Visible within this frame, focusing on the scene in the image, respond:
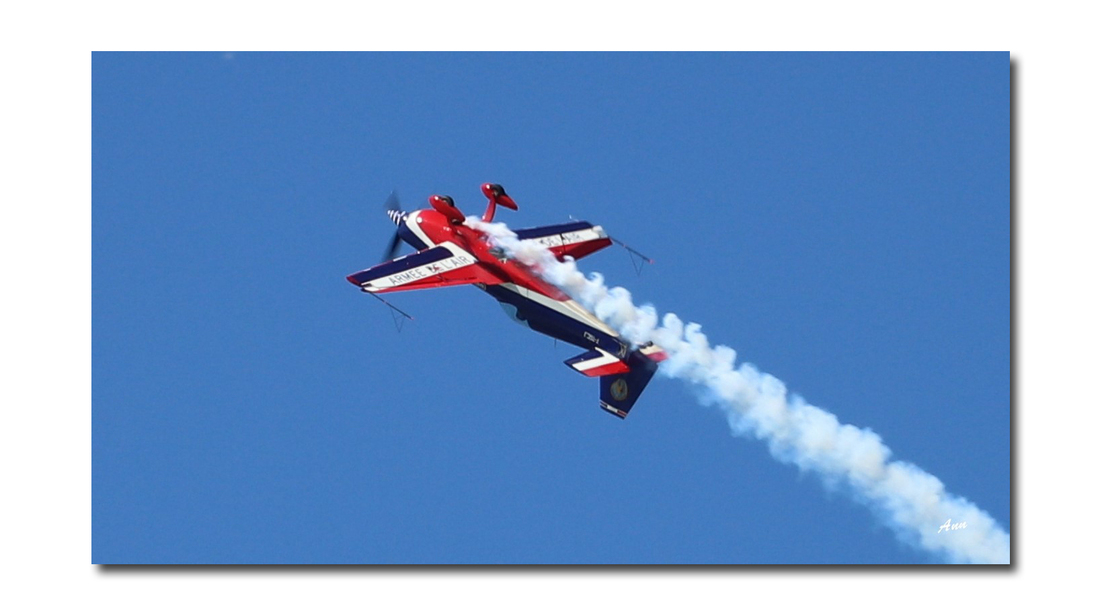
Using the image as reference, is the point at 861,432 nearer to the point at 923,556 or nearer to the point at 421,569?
the point at 923,556

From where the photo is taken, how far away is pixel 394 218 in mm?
38125

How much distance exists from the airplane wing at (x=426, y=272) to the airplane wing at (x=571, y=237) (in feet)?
4.75

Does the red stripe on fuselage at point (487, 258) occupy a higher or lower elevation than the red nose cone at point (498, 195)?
lower

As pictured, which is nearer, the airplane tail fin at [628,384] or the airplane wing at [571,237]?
the airplane tail fin at [628,384]

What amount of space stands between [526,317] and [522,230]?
2.29 meters

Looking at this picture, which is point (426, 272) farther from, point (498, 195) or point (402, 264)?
point (498, 195)

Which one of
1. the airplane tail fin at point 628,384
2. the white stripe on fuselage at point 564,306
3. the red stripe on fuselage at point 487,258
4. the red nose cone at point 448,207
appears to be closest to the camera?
the airplane tail fin at point 628,384

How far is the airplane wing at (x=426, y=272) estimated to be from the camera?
113 feet

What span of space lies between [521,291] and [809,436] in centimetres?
693

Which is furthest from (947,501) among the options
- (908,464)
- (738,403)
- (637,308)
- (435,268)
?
(435,268)

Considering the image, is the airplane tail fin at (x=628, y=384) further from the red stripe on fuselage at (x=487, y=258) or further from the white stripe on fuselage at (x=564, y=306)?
the red stripe on fuselage at (x=487, y=258)
